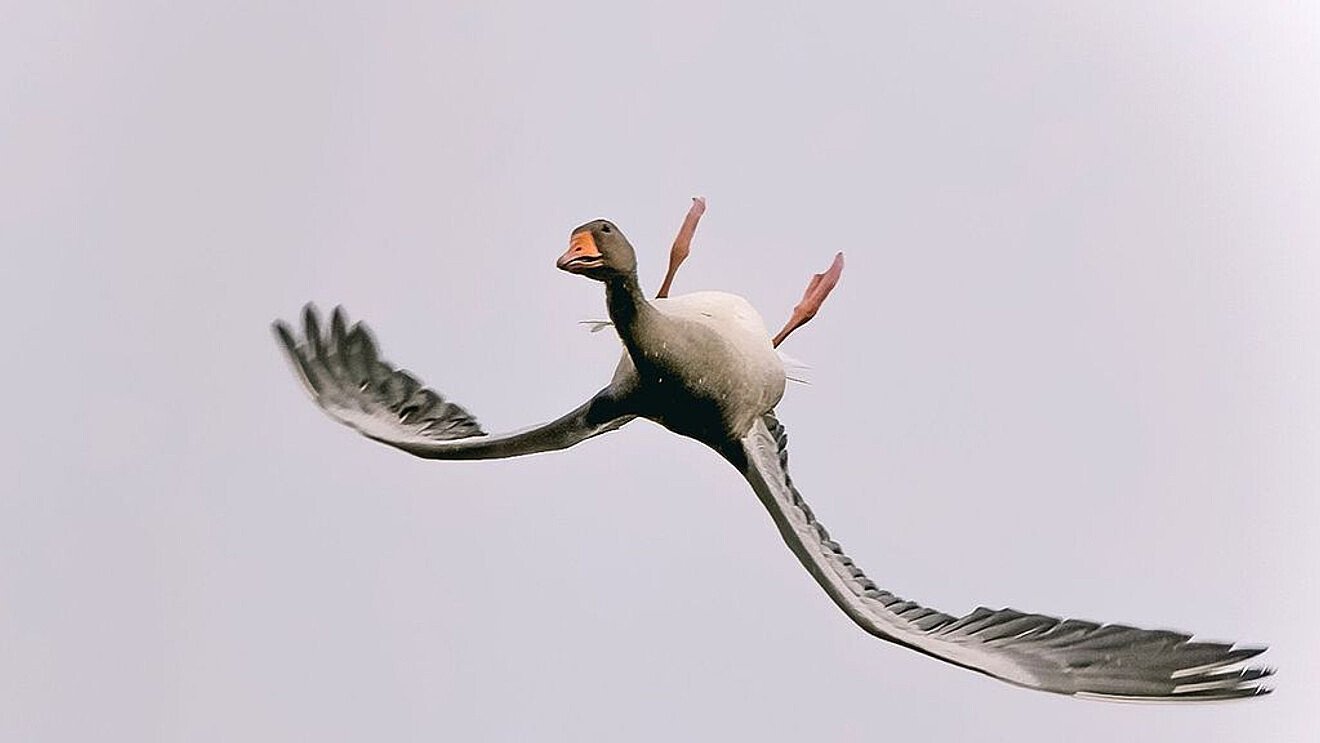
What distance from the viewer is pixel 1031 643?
866 cm

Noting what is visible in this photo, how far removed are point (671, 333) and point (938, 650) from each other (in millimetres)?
1696

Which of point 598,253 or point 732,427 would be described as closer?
point 598,253

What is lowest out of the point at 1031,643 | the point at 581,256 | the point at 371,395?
the point at 1031,643

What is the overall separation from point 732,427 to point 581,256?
52.5 inches

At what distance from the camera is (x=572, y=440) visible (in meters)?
9.80

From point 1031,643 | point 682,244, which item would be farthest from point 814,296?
point 1031,643

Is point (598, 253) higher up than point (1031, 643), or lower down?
higher up

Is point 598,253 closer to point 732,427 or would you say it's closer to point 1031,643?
point 732,427

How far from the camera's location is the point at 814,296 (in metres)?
10.6

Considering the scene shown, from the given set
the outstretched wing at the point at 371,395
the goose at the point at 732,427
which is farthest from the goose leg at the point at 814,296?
the outstretched wing at the point at 371,395

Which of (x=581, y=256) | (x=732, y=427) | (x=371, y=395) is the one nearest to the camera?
(x=581, y=256)

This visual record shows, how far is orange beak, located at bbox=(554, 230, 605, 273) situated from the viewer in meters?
8.59

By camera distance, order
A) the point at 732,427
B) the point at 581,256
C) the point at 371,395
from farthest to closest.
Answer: the point at 371,395
the point at 732,427
the point at 581,256

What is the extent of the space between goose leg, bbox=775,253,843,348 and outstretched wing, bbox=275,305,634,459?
1586 mm
